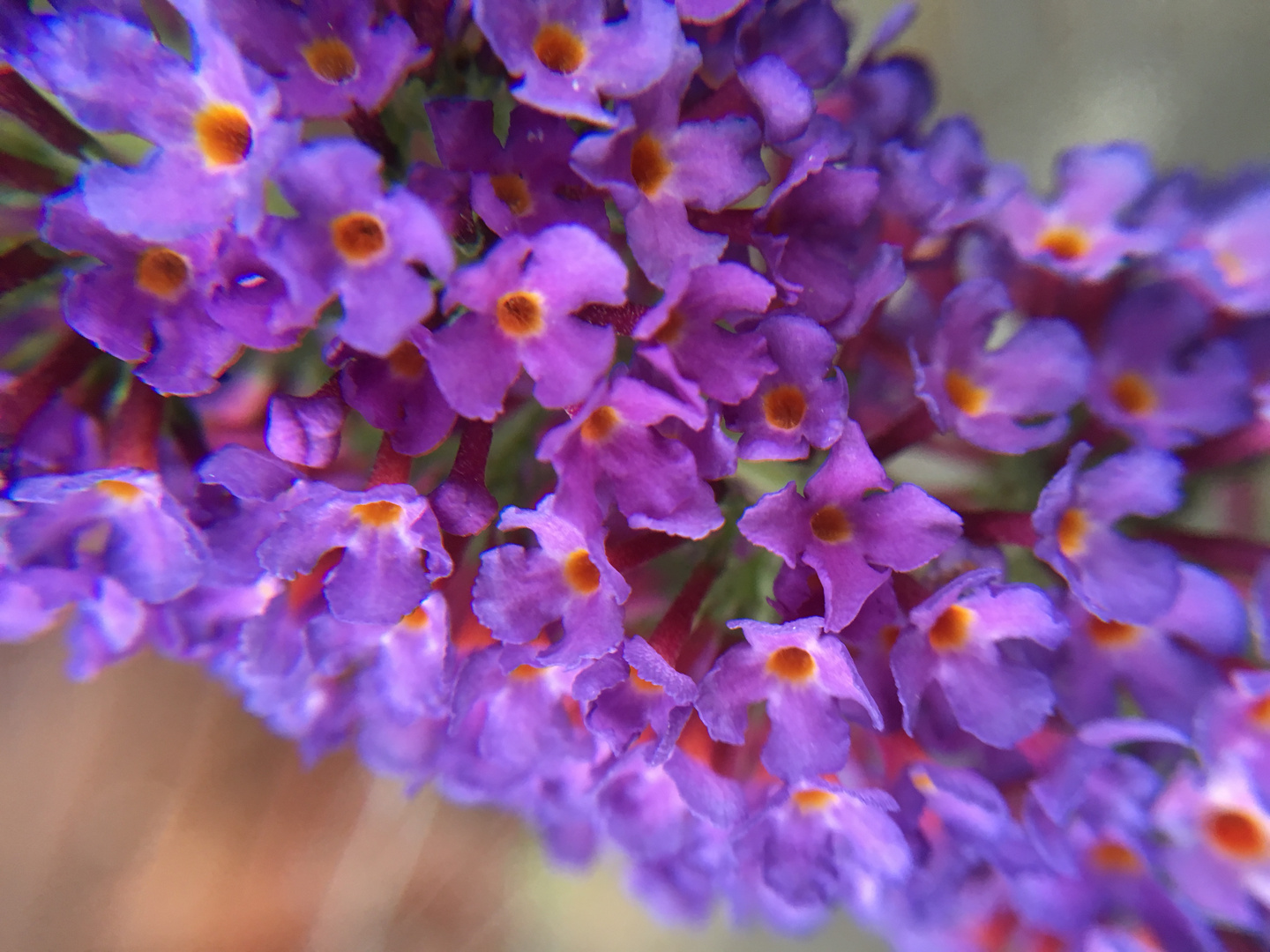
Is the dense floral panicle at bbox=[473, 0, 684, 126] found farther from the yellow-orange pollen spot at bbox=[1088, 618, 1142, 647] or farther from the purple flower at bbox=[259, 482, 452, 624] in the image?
the yellow-orange pollen spot at bbox=[1088, 618, 1142, 647]

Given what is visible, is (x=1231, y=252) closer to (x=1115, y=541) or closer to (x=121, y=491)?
(x=1115, y=541)

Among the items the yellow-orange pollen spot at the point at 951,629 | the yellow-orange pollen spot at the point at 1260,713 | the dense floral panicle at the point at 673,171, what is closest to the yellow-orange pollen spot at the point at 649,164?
the dense floral panicle at the point at 673,171

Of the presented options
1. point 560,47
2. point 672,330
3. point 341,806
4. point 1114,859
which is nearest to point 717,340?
point 672,330

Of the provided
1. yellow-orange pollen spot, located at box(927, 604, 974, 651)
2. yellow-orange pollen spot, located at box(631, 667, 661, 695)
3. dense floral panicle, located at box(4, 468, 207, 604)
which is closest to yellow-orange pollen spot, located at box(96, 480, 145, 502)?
dense floral panicle, located at box(4, 468, 207, 604)

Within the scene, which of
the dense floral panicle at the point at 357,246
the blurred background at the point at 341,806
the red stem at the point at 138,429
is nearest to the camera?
the dense floral panicle at the point at 357,246

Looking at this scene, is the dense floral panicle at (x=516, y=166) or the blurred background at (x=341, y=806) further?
the blurred background at (x=341, y=806)

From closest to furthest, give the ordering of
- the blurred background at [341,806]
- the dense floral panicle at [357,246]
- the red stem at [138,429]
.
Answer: the dense floral panicle at [357,246]
the red stem at [138,429]
the blurred background at [341,806]

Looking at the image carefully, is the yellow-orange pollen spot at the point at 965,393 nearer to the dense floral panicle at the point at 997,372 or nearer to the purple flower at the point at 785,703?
the dense floral panicle at the point at 997,372
